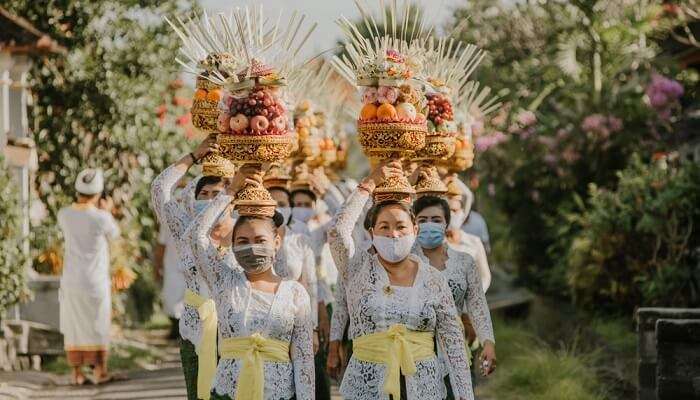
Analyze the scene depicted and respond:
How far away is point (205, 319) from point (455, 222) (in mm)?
2850

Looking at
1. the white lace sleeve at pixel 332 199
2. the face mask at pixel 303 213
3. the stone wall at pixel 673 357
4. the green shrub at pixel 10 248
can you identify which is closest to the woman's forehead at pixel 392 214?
the stone wall at pixel 673 357

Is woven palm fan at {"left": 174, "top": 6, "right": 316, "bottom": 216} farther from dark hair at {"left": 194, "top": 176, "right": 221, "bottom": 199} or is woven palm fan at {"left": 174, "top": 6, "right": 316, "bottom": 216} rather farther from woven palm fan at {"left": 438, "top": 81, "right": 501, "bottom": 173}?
woven palm fan at {"left": 438, "top": 81, "right": 501, "bottom": 173}

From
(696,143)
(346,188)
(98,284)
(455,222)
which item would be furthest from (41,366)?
(696,143)

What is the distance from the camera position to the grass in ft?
38.3

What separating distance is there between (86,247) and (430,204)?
17.1ft

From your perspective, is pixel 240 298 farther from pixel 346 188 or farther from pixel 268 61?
pixel 346 188

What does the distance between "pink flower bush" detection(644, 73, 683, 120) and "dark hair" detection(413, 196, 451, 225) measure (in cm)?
1067

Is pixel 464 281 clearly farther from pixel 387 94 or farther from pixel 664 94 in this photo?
pixel 664 94

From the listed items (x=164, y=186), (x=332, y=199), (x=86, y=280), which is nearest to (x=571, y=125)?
(x=332, y=199)

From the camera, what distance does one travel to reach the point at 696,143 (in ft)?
61.9

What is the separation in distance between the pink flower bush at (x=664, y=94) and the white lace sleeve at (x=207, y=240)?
12426 millimetres

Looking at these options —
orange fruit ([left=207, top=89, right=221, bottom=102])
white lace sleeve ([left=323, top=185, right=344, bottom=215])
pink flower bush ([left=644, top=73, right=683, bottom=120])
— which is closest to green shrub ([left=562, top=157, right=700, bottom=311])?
pink flower bush ([left=644, top=73, right=683, bottom=120])

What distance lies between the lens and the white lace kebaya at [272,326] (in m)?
7.14

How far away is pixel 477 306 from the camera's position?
27.7ft
